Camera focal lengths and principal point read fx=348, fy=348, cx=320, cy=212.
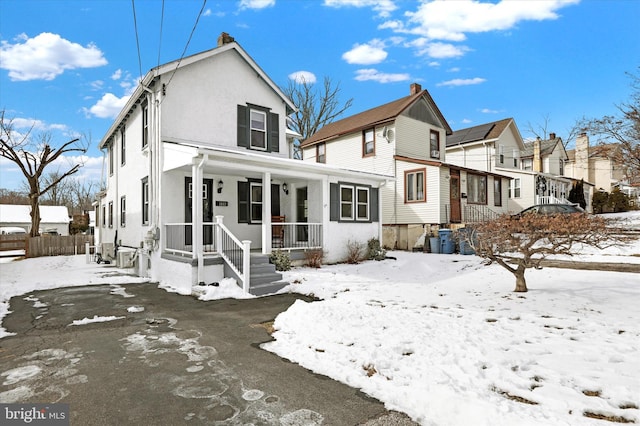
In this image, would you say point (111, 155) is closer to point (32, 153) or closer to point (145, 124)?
point (145, 124)

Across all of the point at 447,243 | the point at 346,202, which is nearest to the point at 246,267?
the point at 346,202

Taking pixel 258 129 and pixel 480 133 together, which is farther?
pixel 480 133

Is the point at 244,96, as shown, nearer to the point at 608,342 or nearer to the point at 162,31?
the point at 162,31

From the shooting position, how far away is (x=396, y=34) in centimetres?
1859

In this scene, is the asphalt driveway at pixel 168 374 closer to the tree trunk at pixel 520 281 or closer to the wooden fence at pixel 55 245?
the tree trunk at pixel 520 281

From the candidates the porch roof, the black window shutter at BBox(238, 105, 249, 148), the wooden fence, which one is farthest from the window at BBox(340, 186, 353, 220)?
the wooden fence

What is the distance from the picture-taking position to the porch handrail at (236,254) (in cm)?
849

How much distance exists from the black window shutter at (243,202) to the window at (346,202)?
3.52m

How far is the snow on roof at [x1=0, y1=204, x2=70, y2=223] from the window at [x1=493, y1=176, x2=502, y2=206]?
151ft

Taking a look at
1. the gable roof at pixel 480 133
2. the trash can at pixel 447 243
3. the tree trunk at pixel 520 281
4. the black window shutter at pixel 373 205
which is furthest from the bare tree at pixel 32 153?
the gable roof at pixel 480 133

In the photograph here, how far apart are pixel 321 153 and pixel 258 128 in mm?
10710

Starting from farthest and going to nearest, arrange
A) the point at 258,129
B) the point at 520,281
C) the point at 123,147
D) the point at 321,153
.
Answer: the point at 321,153 < the point at 123,147 < the point at 258,129 < the point at 520,281

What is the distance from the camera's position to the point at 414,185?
18547mm

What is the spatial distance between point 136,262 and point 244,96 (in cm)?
735
